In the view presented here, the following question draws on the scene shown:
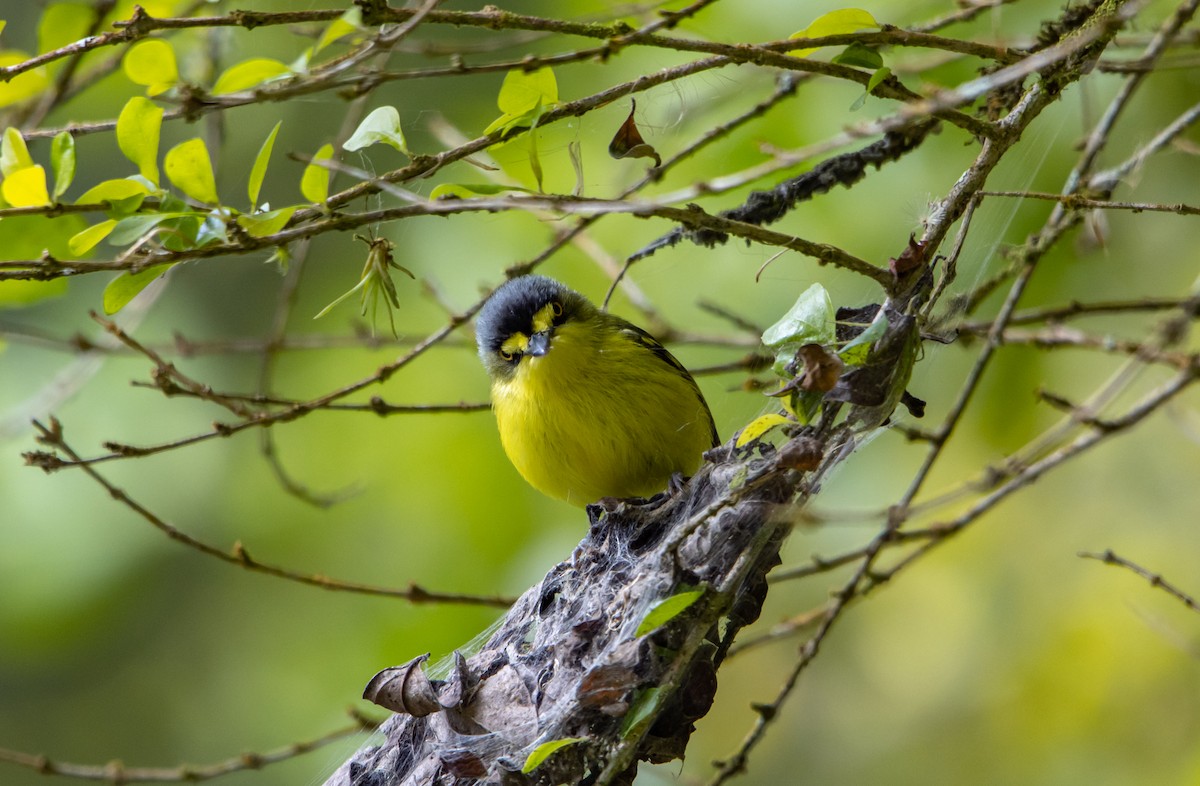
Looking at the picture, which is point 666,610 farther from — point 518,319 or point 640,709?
point 518,319

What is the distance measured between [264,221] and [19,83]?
147 cm

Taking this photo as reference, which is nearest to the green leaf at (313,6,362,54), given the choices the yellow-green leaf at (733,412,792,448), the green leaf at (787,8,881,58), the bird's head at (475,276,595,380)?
the green leaf at (787,8,881,58)

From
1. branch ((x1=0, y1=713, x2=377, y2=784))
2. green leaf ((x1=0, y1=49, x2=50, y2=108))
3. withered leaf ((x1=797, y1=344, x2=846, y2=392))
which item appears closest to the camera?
withered leaf ((x1=797, y1=344, x2=846, y2=392))

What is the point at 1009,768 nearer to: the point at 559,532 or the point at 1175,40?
the point at 559,532

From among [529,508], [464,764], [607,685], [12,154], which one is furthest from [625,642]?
[529,508]

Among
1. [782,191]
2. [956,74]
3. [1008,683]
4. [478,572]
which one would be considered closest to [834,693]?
[1008,683]

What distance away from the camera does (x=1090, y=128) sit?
372 cm

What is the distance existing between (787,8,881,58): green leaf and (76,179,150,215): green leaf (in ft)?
4.60

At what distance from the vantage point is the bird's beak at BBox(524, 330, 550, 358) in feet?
13.0

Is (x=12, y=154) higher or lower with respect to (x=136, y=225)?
higher

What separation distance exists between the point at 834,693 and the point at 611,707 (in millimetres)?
4947

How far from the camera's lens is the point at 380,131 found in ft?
7.65

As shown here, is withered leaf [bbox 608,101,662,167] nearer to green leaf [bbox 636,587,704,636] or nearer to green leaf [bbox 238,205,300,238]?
green leaf [bbox 238,205,300,238]

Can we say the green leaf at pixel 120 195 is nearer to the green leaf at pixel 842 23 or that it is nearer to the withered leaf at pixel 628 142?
the withered leaf at pixel 628 142
